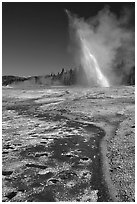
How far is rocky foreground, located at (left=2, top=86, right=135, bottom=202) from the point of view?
9312 mm

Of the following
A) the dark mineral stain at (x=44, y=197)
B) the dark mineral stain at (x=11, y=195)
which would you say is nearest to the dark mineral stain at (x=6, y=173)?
the dark mineral stain at (x=11, y=195)

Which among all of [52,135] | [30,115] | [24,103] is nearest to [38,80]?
[24,103]

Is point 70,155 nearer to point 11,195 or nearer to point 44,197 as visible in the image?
point 44,197

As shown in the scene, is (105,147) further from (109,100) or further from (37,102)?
(37,102)

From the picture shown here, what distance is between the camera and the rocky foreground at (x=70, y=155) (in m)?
9.31

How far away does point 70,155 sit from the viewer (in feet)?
40.4

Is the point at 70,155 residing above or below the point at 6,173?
above

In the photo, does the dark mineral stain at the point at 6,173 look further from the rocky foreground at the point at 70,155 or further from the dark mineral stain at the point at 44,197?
the dark mineral stain at the point at 44,197

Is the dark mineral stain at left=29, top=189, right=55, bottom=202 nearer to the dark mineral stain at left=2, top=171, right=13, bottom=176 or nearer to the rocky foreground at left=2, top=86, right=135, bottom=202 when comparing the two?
the rocky foreground at left=2, top=86, right=135, bottom=202

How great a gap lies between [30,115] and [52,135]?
21.4ft

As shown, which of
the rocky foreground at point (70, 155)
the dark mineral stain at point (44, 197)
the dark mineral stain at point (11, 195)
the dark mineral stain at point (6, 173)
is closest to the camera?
the dark mineral stain at point (44, 197)

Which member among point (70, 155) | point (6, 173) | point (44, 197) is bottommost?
point (44, 197)

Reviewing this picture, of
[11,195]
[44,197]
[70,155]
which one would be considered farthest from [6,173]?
[70,155]

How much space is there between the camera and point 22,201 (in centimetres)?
870
